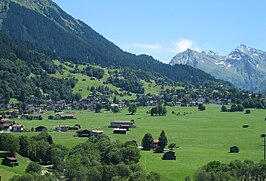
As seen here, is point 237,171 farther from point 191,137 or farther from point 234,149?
point 191,137

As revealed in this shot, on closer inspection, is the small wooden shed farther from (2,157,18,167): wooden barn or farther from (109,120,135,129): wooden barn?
(109,120,135,129): wooden barn

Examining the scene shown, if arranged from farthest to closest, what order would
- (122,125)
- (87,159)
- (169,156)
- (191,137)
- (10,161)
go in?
1. (122,125)
2. (191,137)
3. (169,156)
4. (10,161)
5. (87,159)

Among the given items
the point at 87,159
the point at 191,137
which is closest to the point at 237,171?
the point at 87,159

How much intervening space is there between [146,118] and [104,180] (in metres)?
102

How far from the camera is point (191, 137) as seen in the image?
387ft

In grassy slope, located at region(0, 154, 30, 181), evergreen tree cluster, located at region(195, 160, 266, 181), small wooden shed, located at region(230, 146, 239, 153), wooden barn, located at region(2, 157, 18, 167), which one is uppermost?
small wooden shed, located at region(230, 146, 239, 153)

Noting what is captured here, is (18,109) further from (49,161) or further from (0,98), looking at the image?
(49,161)

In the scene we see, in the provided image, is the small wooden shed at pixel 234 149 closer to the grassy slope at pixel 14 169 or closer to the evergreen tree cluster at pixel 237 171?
the evergreen tree cluster at pixel 237 171

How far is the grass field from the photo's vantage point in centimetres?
8150

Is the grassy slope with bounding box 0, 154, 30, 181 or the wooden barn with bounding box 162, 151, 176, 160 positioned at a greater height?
the wooden barn with bounding box 162, 151, 176, 160

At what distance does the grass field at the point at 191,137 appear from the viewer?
3209 inches

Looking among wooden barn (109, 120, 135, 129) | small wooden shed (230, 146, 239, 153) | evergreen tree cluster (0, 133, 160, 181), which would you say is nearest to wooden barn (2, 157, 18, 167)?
evergreen tree cluster (0, 133, 160, 181)

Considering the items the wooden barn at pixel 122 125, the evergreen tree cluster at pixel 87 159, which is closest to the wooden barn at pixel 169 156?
the evergreen tree cluster at pixel 87 159

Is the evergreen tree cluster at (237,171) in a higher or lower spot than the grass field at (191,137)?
lower
